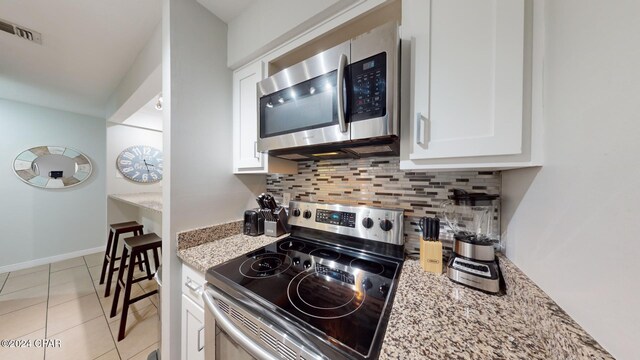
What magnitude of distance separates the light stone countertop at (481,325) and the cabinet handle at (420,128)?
550 mm

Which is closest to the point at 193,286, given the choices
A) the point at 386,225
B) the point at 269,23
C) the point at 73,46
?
the point at 386,225

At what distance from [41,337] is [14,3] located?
248 centimetres

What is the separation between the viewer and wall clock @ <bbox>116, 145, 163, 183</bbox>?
10.7ft

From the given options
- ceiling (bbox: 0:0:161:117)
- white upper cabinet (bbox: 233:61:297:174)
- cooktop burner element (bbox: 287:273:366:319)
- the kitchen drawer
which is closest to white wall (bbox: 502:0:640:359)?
cooktop burner element (bbox: 287:273:366:319)

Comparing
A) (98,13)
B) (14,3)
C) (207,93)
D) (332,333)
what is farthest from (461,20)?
(14,3)

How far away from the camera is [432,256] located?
32.6 inches

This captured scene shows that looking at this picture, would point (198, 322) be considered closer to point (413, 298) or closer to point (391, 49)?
point (413, 298)

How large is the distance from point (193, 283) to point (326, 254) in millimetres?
745

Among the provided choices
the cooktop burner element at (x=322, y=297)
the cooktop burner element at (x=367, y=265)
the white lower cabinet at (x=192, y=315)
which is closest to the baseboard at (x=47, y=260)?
the white lower cabinet at (x=192, y=315)

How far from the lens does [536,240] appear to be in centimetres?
61

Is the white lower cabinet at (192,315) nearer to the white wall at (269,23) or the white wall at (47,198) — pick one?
the white wall at (269,23)

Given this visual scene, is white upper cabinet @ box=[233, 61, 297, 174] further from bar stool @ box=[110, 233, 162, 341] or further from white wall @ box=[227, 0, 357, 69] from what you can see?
bar stool @ box=[110, 233, 162, 341]

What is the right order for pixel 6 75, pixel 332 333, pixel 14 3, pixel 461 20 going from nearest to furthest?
pixel 332 333, pixel 461 20, pixel 14 3, pixel 6 75

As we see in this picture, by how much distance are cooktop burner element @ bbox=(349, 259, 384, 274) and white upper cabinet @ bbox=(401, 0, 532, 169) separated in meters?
0.49
